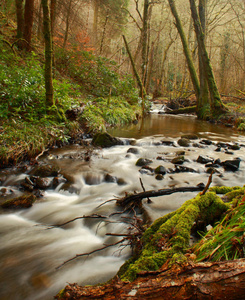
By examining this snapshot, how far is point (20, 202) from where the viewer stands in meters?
3.37

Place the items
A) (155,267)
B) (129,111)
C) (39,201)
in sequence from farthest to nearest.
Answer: (129,111), (39,201), (155,267)

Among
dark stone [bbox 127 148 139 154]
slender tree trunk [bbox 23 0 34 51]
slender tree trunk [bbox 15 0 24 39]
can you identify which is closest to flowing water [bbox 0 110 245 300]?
dark stone [bbox 127 148 139 154]

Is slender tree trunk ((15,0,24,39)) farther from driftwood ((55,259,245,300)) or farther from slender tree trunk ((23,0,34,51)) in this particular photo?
driftwood ((55,259,245,300))

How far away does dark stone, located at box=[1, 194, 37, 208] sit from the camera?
334 cm

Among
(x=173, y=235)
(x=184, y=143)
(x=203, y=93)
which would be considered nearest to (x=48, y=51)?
(x=184, y=143)

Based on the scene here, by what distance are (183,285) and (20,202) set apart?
3.02m

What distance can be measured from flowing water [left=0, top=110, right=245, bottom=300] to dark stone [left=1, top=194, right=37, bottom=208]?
94mm

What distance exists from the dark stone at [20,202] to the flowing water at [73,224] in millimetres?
94

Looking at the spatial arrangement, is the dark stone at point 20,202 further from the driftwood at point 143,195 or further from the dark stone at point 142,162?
the dark stone at point 142,162

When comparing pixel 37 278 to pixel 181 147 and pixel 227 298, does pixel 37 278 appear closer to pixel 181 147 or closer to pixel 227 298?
pixel 227 298

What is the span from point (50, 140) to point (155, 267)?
510 centimetres

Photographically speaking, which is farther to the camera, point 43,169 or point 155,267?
point 43,169

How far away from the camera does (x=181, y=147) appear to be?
7238 mm

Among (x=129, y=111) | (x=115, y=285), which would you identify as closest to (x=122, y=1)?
(x=129, y=111)
